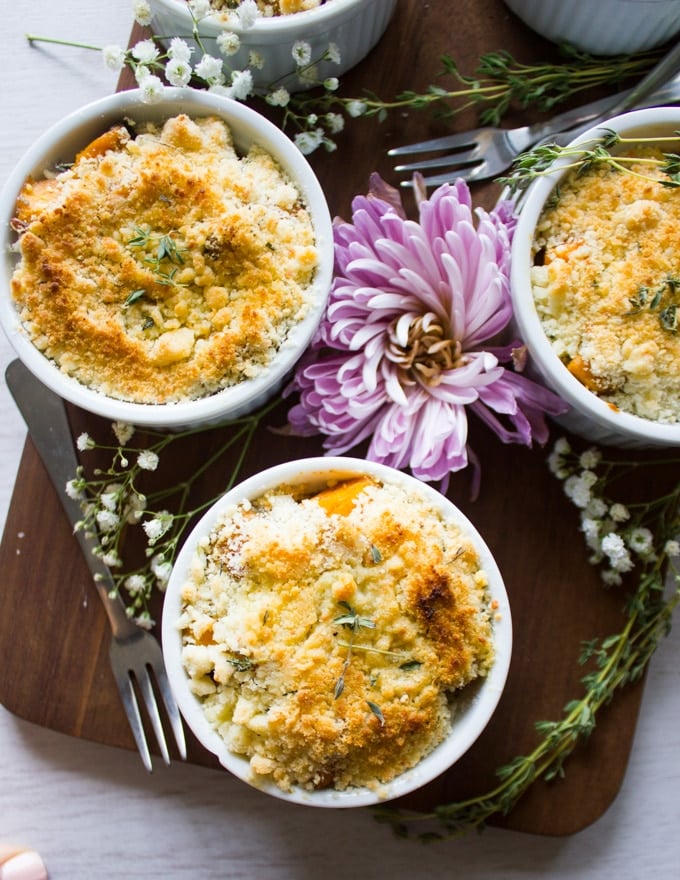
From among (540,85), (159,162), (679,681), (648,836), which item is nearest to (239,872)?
(648,836)

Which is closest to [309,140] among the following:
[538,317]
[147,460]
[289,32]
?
[289,32]

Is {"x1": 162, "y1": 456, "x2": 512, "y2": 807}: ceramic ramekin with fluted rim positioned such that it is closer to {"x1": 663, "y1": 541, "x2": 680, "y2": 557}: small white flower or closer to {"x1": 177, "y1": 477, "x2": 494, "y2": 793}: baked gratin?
{"x1": 177, "y1": 477, "x2": 494, "y2": 793}: baked gratin

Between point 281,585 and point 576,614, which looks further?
point 576,614

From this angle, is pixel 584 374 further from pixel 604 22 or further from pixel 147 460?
pixel 147 460

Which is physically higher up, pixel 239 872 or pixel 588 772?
pixel 588 772

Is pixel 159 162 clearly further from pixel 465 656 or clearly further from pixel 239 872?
pixel 239 872

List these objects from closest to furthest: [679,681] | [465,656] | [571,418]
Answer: [465,656], [571,418], [679,681]

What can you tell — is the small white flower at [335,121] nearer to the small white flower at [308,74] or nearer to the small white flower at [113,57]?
the small white flower at [308,74]

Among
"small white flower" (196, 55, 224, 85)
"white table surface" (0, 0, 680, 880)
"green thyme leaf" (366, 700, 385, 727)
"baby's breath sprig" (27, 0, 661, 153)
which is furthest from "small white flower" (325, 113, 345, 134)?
"green thyme leaf" (366, 700, 385, 727)
